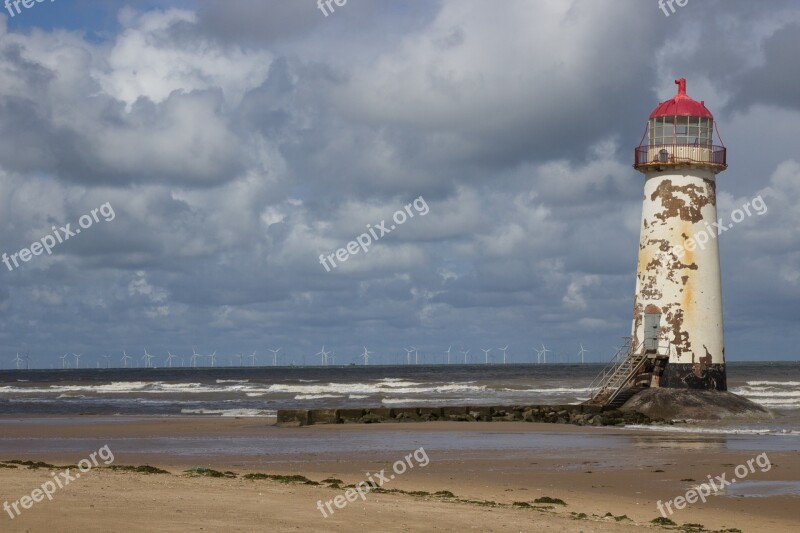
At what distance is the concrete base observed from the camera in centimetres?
3112

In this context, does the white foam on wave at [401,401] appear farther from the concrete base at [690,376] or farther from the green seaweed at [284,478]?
the green seaweed at [284,478]

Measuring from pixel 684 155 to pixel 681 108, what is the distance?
169 centimetres

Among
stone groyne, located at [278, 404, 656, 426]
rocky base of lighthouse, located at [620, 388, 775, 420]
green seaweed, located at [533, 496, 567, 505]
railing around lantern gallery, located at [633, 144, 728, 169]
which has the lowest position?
green seaweed, located at [533, 496, 567, 505]

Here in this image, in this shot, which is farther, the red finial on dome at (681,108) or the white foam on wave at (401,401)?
the white foam on wave at (401,401)

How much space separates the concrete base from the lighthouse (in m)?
0.03

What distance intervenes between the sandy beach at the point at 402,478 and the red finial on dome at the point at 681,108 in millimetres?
10687

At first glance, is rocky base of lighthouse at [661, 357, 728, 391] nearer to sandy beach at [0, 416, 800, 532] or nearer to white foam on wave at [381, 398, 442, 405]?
sandy beach at [0, 416, 800, 532]

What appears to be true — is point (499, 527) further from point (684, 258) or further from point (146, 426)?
point (146, 426)

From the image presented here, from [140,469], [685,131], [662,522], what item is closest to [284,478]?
[140,469]

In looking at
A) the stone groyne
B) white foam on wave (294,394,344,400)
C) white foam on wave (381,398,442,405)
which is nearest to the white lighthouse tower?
the stone groyne

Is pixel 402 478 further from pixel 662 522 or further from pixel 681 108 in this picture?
pixel 681 108

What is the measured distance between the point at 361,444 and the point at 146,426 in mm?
11578

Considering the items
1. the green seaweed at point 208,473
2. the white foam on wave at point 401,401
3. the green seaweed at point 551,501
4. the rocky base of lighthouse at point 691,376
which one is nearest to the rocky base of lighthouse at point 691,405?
the rocky base of lighthouse at point 691,376

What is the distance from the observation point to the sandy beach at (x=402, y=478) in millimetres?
12180
